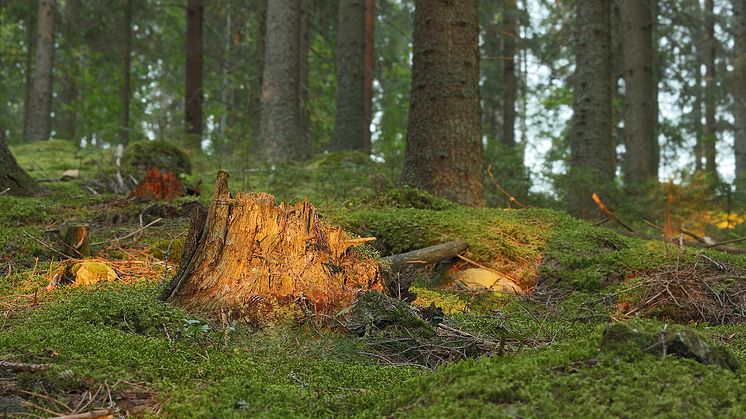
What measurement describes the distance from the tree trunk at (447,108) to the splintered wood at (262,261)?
312cm

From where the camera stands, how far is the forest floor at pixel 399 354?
7.43 ft

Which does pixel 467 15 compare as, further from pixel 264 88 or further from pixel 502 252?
pixel 264 88

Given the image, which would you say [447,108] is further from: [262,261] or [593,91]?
[593,91]

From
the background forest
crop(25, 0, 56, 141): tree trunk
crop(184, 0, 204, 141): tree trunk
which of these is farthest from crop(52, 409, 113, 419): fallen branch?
crop(25, 0, 56, 141): tree trunk

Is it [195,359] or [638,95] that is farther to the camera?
[638,95]

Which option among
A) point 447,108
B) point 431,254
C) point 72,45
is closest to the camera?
point 431,254

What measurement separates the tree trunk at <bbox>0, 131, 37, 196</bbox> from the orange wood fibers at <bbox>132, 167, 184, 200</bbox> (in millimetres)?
1106

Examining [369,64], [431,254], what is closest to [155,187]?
[431,254]

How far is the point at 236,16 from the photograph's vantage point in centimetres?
1888

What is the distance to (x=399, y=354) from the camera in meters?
3.16

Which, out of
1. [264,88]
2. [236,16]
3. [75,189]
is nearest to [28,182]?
[75,189]

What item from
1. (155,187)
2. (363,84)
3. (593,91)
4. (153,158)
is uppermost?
(363,84)

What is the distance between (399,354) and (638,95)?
12122 mm

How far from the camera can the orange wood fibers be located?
7.20 meters
